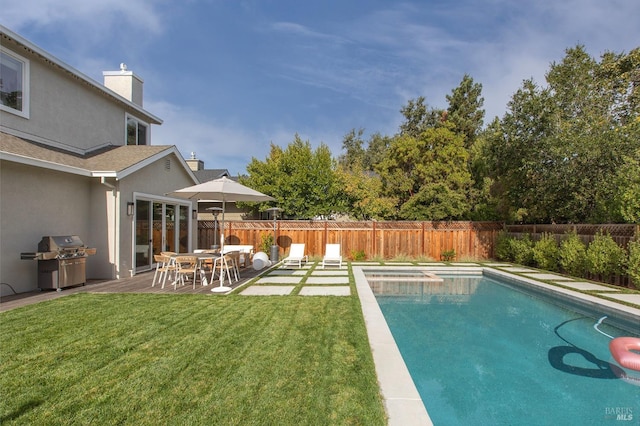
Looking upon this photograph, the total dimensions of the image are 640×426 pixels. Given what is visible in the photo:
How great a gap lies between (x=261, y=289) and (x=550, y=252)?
11403 mm

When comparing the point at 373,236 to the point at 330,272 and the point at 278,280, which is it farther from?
the point at 278,280

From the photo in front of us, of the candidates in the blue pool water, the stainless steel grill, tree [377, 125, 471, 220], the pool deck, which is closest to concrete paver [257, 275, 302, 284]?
the pool deck

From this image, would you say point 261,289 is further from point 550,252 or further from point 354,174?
point 354,174

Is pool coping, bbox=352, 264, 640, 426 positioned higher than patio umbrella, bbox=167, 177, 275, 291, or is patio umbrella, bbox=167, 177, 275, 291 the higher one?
patio umbrella, bbox=167, 177, 275, 291

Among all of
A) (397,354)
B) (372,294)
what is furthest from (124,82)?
(397,354)

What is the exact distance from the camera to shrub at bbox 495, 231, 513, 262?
16.0 m

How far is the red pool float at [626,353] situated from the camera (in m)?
4.37

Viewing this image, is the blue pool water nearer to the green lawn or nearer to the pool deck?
the pool deck

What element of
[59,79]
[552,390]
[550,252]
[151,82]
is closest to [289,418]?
[552,390]

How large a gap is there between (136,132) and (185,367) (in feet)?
42.4

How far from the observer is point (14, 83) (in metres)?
8.59

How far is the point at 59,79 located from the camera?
9922 mm

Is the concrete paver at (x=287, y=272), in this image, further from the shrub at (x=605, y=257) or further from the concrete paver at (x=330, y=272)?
the shrub at (x=605, y=257)

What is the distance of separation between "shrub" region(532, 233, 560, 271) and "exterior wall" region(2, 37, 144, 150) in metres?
17.2
